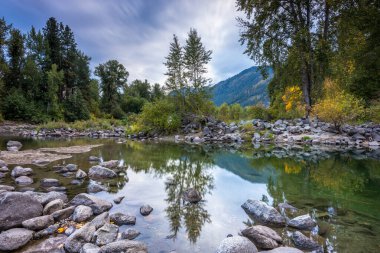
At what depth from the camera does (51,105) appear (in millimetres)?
40469

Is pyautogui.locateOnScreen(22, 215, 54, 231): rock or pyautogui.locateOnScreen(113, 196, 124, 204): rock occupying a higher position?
pyautogui.locateOnScreen(22, 215, 54, 231): rock

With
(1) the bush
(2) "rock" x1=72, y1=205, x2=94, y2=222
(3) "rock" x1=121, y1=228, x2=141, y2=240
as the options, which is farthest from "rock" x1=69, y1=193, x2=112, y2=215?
(1) the bush

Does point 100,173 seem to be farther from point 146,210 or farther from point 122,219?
point 122,219

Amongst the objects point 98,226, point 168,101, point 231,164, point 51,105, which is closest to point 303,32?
point 231,164

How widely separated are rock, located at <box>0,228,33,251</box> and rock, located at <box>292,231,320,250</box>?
3537 mm

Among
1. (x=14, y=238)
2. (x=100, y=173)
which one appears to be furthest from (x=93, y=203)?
(x=100, y=173)

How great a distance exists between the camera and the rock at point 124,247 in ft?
9.32

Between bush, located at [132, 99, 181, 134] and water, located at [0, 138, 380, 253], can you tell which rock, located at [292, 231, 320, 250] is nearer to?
water, located at [0, 138, 380, 253]

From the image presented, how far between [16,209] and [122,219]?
160 centimetres

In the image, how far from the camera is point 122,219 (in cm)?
385

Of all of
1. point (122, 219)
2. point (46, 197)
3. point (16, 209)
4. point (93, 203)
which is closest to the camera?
point (16, 209)

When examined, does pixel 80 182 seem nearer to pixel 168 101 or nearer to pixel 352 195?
pixel 352 195

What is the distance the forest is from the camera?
1472cm

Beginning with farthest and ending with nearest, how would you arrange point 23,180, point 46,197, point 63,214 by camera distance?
1. point 23,180
2. point 46,197
3. point 63,214
